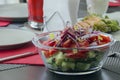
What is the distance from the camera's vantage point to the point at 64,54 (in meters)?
0.76

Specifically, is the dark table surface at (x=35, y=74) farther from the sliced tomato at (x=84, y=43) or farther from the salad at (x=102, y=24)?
the salad at (x=102, y=24)

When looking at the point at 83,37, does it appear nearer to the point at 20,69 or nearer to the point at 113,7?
the point at 20,69

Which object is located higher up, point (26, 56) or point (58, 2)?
point (58, 2)

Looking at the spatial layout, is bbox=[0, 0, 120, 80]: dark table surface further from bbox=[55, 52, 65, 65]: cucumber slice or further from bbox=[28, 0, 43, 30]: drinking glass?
bbox=[28, 0, 43, 30]: drinking glass

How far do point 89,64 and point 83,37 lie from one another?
72 millimetres

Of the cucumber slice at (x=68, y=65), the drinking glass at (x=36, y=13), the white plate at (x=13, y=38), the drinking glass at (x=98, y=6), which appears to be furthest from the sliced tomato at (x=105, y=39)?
the drinking glass at (x=98, y=6)

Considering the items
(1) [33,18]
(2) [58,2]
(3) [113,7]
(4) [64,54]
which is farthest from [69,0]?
(3) [113,7]

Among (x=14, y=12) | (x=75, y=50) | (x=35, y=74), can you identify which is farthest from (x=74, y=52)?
(x=14, y=12)

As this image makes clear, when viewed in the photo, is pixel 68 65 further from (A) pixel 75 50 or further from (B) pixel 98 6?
(B) pixel 98 6

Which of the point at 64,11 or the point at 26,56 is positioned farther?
the point at 64,11

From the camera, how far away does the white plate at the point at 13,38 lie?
99 cm

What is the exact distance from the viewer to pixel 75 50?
2.47 ft

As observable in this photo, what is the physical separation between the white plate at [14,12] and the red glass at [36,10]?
0.47 ft

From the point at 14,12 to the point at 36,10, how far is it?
0.28m
